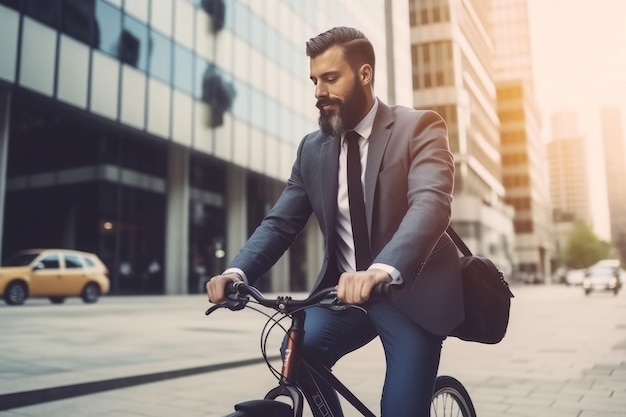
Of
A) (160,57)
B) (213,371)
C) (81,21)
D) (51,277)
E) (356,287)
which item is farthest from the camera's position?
(160,57)

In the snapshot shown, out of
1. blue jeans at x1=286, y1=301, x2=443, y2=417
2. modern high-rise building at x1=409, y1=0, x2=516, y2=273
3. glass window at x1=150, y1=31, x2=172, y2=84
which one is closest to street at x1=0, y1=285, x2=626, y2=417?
blue jeans at x1=286, y1=301, x2=443, y2=417

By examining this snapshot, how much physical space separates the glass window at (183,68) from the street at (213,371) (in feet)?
48.4

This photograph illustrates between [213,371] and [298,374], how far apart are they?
4908mm

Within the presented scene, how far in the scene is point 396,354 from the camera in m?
2.03

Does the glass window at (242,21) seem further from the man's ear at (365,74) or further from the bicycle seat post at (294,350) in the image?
the bicycle seat post at (294,350)

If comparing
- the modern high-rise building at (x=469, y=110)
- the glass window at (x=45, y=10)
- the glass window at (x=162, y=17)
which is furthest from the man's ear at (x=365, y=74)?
the modern high-rise building at (x=469, y=110)

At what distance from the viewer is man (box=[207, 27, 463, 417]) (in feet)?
6.47

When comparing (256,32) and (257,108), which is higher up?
(256,32)

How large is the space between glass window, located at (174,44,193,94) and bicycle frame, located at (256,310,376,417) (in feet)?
74.3

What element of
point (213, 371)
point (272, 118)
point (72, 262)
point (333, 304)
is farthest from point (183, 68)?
point (333, 304)

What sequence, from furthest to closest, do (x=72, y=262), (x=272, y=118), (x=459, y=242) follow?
(x=272, y=118) < (x=72, y=262) < (x=459, y=242)

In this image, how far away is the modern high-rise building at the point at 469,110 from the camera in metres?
48.4

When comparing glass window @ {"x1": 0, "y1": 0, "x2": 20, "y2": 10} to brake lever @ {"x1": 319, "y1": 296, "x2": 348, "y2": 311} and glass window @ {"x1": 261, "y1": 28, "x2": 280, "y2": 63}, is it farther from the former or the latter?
brake lever @ {"x1": 319, "y1": 296, "x2": 348, "y2": 311}

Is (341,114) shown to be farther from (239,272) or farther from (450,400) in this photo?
(450,400)
